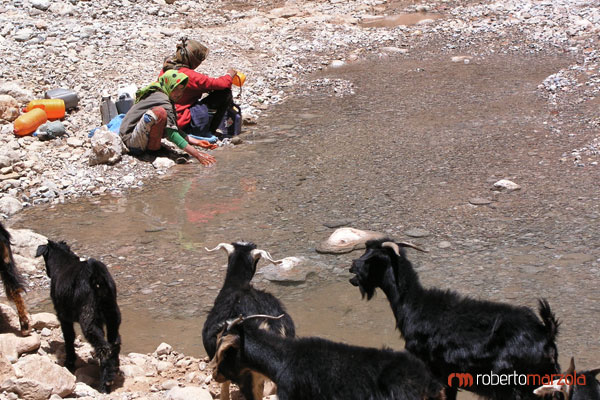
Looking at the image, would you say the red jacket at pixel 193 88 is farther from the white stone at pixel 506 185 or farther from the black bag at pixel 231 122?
the white stone at pixel 506 185

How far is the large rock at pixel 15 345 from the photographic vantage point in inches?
165

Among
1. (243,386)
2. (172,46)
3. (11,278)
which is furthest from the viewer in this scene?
(172,46)

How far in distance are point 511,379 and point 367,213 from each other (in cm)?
341

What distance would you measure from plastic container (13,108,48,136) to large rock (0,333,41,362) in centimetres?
514

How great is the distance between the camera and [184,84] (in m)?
8.69

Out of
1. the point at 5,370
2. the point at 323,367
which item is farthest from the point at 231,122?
the point at 323,367

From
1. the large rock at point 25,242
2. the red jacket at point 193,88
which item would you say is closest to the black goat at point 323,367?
the large rock at point 25,242

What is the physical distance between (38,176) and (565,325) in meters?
6.37

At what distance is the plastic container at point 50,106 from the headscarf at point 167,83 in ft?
4.55

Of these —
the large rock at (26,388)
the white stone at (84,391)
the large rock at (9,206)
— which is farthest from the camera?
the large rock at (9,206)

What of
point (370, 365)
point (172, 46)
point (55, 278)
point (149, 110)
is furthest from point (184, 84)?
point (370, 365)

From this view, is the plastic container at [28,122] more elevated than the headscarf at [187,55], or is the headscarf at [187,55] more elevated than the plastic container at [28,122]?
the headscarf at [187,55]

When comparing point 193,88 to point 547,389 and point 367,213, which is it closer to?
point 367,213

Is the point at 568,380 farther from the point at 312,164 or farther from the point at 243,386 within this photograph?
the point at 312,164
